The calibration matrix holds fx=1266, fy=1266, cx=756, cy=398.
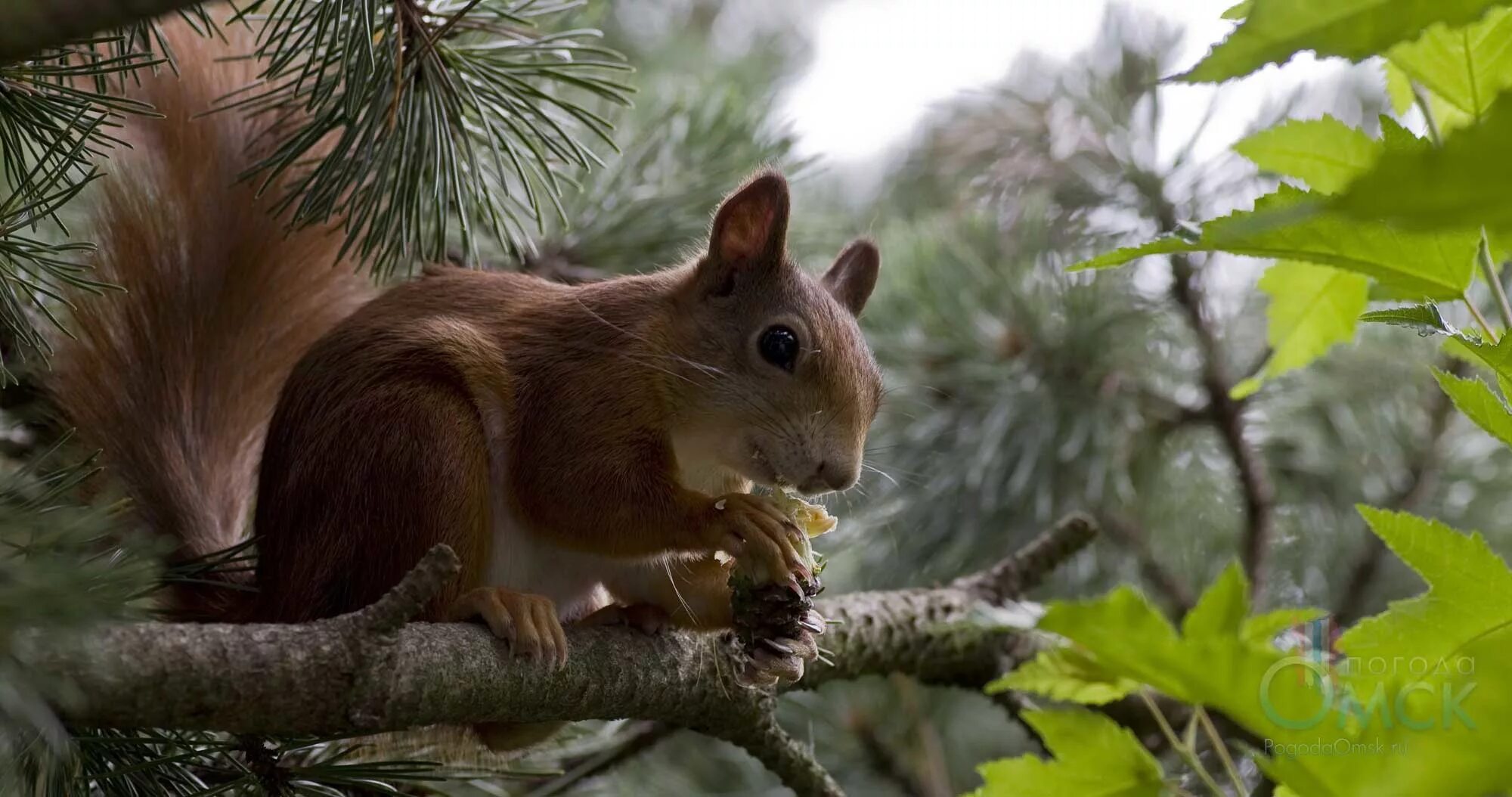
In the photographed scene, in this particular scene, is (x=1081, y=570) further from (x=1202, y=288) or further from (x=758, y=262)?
(x=758, y=262)

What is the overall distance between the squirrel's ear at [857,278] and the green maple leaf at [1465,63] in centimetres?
97

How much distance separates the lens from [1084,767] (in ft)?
2.46

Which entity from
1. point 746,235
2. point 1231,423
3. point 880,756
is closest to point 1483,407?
point 746,235

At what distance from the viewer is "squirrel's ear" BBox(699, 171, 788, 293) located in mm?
1578

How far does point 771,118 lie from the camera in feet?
7.21

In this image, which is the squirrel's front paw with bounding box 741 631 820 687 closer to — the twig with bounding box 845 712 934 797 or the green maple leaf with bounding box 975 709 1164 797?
the green maple leaf with bounding box 975 709 1164 797

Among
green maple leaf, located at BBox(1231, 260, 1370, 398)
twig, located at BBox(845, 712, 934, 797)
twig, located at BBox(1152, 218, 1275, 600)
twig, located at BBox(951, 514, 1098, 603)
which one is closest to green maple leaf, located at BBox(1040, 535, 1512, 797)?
green maple leaf, located at BBox(1231, 260, 1370, 398)

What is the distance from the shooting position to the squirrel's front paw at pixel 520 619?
1.15 meters

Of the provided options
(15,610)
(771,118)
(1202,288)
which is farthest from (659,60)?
(15,610)

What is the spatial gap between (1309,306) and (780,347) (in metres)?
0.62

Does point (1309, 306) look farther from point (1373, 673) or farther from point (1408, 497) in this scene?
point (1408, 497)

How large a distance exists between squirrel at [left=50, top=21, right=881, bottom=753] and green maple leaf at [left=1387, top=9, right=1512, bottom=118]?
706mm

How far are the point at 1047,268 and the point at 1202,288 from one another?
0.90ft

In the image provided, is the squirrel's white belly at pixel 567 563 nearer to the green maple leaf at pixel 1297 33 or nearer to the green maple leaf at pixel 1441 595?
the green maple leaf at pixel 1441 595
